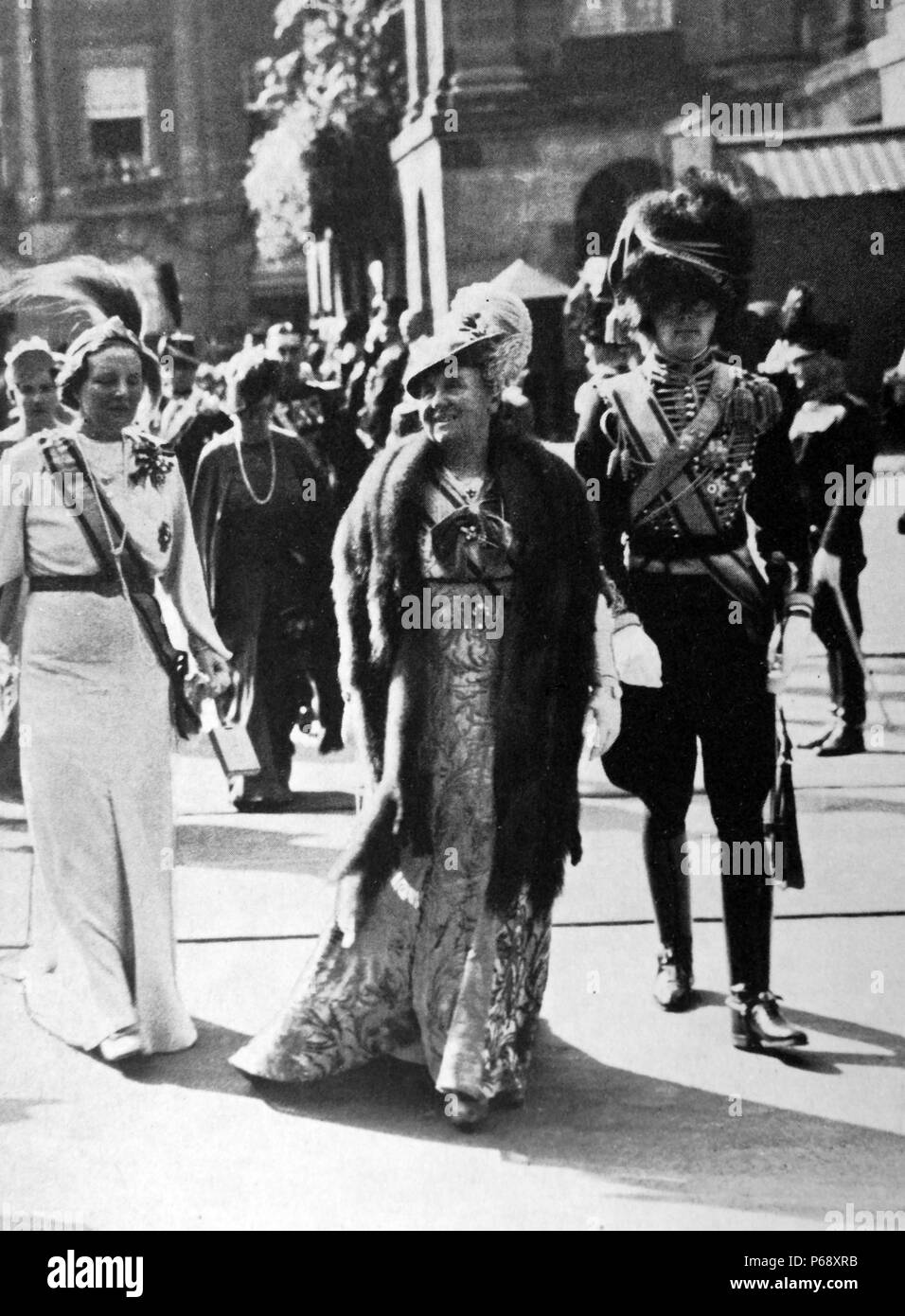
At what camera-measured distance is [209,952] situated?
502 centimetres

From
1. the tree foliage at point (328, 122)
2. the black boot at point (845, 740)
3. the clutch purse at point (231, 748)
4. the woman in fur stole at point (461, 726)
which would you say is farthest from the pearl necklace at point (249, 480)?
the black boot at point (845, 740)

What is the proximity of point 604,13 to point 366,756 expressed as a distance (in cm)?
187

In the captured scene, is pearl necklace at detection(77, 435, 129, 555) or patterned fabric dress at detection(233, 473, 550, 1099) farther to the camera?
pearl necklace at detection(77, 435, 129, 555)

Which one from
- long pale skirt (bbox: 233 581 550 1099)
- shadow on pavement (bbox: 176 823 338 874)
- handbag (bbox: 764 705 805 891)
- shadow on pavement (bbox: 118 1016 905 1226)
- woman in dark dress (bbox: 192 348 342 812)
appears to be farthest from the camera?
woman in dark dress (bbox: 192 348 342 812)

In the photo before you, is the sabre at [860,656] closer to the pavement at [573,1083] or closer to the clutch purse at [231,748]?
the pavement at [573,1083]

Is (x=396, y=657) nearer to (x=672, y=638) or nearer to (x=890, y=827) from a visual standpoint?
(x=672, y=638)

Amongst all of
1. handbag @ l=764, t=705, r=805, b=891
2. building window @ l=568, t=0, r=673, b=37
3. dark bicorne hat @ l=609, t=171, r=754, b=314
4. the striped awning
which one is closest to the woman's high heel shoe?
handbag @ l=764, t=705, r=805, b=891

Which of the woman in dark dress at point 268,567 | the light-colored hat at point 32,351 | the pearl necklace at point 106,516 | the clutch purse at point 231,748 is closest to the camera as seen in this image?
the pearl necklace at point 106,516

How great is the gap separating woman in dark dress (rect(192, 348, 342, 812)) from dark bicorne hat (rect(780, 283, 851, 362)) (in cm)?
134

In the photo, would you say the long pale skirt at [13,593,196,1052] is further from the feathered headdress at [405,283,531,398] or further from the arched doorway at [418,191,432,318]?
the arched doorway at [418,191,432,318]

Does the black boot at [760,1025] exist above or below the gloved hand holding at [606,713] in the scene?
below

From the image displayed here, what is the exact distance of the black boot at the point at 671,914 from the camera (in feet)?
15.8

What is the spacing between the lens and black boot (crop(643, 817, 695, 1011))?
480 centimetres

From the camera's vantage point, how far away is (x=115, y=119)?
501 cm
